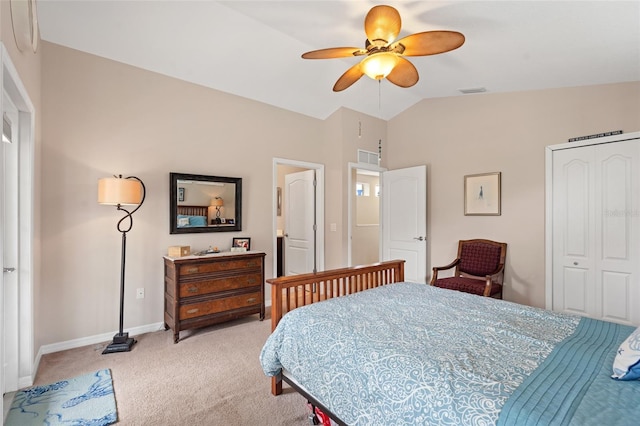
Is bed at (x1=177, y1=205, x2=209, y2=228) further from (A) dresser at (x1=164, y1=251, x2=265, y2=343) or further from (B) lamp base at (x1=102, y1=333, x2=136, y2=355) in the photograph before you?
(B) lamp base at (x1=102, y1=333, x2=136, y2=355)

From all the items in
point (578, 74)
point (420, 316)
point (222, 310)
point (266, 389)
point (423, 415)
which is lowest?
point (266, 389)

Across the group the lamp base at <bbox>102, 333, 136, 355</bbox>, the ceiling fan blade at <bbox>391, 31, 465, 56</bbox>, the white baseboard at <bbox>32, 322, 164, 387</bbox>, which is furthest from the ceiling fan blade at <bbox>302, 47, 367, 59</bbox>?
the white baseboard at <bbox>32, 322, 164, 387</bbox>

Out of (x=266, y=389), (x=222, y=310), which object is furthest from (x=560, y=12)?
(x=222, y=310)

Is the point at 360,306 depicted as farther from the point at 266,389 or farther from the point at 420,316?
the point at 266,389

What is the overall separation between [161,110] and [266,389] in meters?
3.00

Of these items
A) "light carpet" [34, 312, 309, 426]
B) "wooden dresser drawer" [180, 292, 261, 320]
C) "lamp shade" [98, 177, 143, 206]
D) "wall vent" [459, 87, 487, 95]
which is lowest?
"light carpet" [34, 312, 309, 426]

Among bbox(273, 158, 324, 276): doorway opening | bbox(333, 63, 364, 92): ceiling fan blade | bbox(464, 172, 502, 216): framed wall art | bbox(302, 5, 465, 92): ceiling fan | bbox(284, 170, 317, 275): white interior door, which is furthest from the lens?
bbox(284, 170, 317, 275): white interior door

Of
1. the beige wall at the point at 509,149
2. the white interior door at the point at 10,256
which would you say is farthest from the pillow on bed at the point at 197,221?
the beige wall at the point at 509,149

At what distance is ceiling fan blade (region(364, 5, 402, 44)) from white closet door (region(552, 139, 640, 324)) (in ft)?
8.86

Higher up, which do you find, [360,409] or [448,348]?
[448,348]

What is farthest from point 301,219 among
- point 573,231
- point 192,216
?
point 573,231

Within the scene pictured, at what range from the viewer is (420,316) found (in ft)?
6.26

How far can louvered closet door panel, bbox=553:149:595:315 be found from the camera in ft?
11.1

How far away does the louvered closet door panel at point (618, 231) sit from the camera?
313 centimetres
